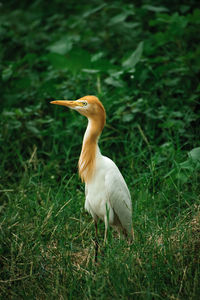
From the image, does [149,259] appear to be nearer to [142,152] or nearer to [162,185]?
[162,185]

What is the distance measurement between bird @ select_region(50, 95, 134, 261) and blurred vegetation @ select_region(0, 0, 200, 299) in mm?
182

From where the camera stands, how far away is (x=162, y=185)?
3527 mm

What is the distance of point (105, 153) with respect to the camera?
4125mm

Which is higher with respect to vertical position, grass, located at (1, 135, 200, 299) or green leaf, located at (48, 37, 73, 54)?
green leaf, located at (48, 37, 73, 54)

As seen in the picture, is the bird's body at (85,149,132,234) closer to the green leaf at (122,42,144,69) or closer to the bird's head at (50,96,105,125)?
the bird's head at (50,96,105,125)

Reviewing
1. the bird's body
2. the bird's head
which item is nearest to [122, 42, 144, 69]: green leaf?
the bird's head

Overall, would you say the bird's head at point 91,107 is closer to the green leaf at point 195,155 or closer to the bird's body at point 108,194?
the bird's body at point 108,194

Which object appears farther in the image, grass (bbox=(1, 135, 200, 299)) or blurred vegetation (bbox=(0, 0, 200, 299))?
blurred vegetation (bbox=(0, 0, 200, 299))

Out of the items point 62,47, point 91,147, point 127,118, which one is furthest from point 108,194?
point 62,47

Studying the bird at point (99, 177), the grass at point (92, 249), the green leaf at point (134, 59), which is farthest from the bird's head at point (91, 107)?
the green leaf at point (134, 59)

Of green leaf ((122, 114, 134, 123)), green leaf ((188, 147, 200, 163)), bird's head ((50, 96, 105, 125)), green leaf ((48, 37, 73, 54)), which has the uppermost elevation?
bird's head ((50, 96, 105, 125))

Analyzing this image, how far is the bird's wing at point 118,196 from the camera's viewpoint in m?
2.82

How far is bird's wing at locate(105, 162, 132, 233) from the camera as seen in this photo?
2824mm

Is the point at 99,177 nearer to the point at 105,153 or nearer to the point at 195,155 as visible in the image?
the point at 195,155
